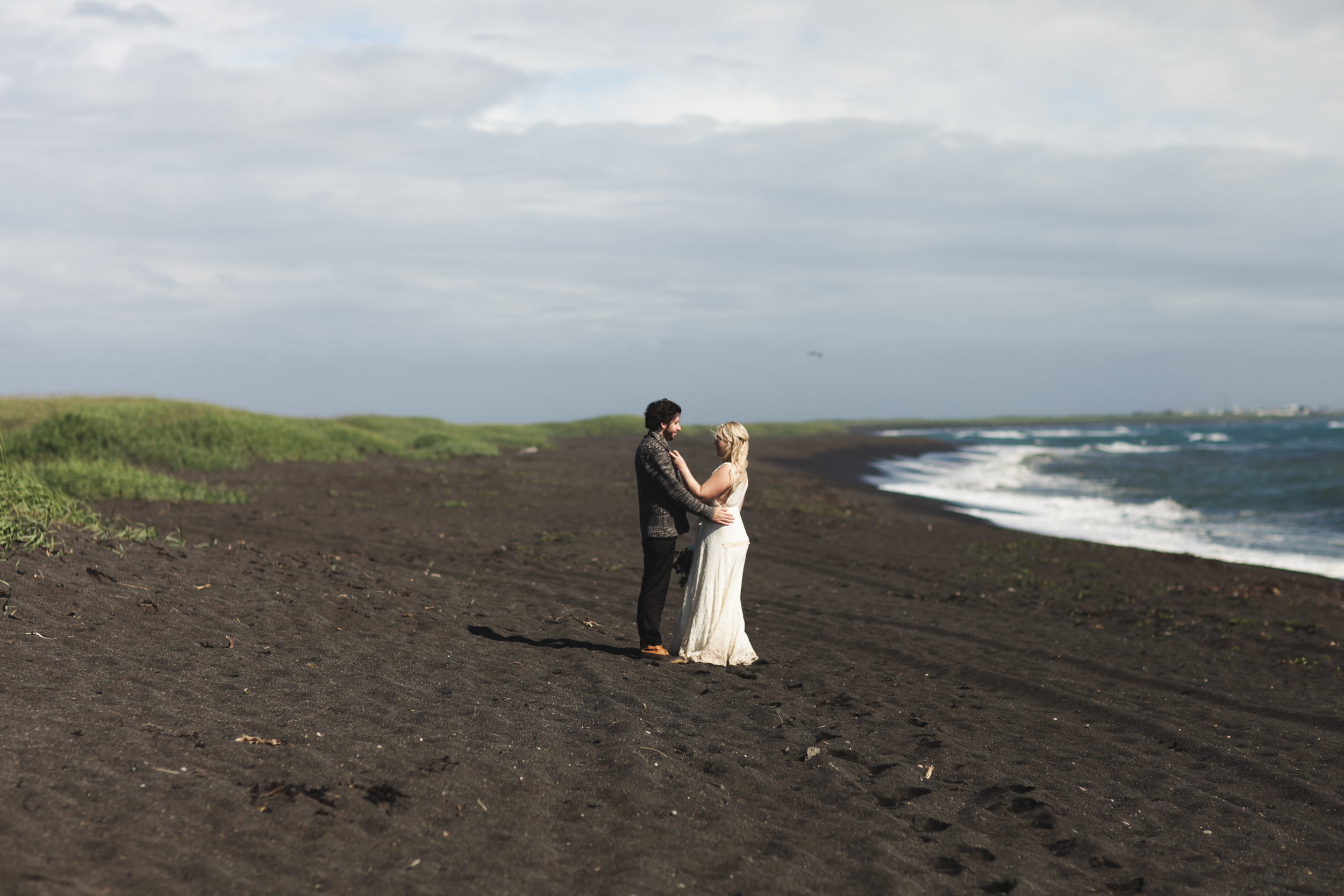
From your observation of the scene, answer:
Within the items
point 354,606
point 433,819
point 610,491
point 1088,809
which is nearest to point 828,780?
point 1088,809

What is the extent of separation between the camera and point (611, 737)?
5895 mm

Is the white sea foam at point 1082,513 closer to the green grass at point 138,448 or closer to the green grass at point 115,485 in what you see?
the green grass at point 138,448

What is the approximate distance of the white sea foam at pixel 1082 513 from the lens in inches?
773

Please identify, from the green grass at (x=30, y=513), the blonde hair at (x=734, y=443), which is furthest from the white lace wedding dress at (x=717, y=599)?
the green grass at (x=30, y=513)

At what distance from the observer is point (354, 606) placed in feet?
30.3

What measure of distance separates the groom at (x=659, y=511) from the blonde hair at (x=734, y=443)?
0.34 metres

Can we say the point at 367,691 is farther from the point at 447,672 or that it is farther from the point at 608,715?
the point at 608,715

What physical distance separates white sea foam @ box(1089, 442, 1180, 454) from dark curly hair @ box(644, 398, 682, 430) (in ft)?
193

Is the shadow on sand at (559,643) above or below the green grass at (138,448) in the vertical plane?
below

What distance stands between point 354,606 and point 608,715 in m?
4.01

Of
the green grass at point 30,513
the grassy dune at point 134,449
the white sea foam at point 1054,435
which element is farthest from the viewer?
the white sea foam at point 1054,435

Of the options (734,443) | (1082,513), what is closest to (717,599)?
(734,443)

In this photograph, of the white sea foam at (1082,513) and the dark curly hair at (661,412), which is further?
the white sea foam at (1082,513)

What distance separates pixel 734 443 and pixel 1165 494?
30136mm
